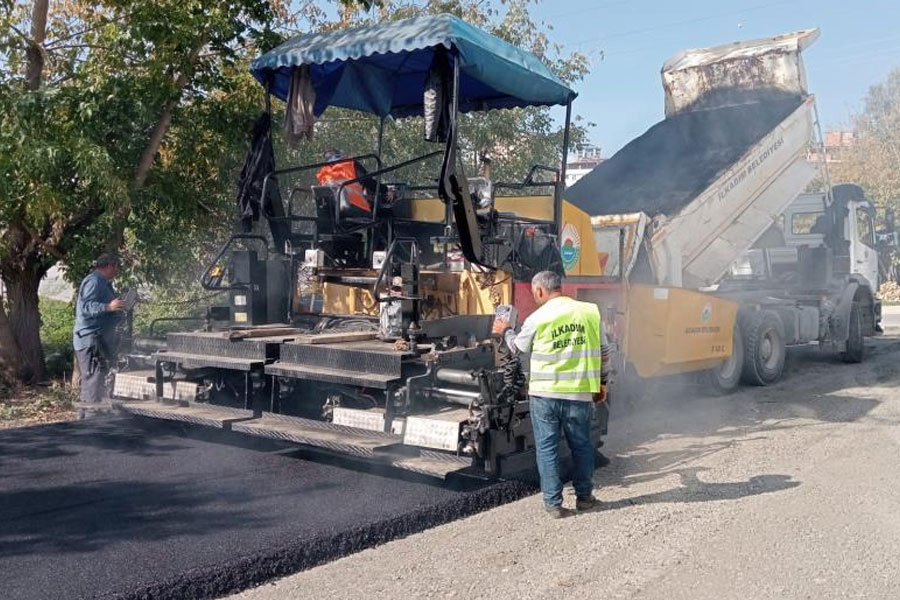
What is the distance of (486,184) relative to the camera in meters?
6.39

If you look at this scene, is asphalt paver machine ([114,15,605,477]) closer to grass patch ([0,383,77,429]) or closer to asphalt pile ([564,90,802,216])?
grass patch ([0,383,77,429])

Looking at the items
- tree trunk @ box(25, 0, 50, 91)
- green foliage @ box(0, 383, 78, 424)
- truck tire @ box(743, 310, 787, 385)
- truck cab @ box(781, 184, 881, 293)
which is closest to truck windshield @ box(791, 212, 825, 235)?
truck cab @ box(781, 184, 881, 293)

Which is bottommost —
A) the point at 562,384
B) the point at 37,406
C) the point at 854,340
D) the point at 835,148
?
the point at 37,406

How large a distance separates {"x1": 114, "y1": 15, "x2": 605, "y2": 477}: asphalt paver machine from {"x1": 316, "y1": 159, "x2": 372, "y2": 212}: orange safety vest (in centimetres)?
2

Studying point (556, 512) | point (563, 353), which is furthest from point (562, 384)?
point (556, 512)

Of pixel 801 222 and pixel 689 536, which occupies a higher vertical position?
pixel 801 222

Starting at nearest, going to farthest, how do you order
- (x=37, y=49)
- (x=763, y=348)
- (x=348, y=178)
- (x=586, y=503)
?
(x=586, y=503)
(x=348, y=178)
(x=37, y=49)
(x=763, y=348)

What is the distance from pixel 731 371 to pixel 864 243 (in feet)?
14.5

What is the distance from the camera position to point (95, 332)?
7.38 meters

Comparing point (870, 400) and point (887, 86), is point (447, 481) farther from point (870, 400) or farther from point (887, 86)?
point (887, 86)

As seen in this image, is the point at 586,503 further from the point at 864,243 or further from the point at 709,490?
the point at 864,243

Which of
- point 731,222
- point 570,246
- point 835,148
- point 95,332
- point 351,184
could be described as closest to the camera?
point 351,184

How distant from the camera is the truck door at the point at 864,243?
1205 centimetres

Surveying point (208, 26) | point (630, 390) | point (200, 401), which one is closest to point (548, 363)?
point (200, 401)
